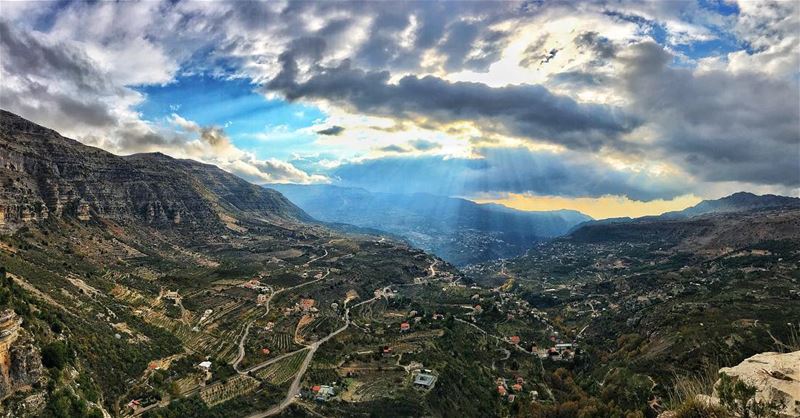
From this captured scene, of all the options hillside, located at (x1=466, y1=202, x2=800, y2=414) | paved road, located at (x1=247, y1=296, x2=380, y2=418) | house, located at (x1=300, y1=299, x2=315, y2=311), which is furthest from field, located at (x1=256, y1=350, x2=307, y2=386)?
hillside, located at (x1=466, y1=202, x2=800, y2=414)

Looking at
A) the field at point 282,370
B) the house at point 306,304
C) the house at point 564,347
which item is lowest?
the house at point 564,347

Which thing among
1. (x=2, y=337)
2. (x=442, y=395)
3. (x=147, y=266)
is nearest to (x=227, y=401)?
(x=2, y=337)

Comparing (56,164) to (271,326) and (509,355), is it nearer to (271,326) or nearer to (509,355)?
(271,326)

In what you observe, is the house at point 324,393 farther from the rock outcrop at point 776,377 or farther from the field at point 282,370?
the rock outcrop at point 776,377

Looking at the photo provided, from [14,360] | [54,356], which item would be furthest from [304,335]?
[14,360]

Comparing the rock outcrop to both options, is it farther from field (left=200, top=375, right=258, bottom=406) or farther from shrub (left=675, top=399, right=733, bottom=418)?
field (left=200, top=375, right=258, bottom=406)

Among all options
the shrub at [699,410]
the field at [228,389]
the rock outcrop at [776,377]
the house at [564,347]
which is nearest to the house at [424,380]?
the field at [228,389]
